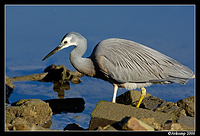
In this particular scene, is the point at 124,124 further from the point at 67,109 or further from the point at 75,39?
the point at 67,109

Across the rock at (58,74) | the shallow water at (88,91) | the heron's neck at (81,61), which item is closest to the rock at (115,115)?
the heron's neck at (81,61)

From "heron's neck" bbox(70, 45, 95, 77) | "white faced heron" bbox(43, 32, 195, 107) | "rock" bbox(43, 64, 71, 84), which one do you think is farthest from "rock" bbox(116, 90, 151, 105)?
"rock" bbox(43, 64, 71, 84)

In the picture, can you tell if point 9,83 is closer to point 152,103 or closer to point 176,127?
point 152,103

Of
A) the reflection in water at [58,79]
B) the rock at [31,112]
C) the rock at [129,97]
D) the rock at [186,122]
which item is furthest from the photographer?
the reflection in water at [58,79]

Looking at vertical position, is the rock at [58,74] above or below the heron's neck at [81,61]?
below

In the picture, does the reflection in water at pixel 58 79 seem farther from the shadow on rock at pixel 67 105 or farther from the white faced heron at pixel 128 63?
the white faced heron at pixel 128 63

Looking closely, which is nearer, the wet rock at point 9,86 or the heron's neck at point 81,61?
the heron's neck at point 81,61

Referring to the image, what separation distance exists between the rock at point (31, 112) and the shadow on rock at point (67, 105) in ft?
2.53

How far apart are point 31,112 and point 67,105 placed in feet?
5.92

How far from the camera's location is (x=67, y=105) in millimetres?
9703

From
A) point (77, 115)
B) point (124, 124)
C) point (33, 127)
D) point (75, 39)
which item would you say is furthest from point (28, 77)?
point (124, 124)

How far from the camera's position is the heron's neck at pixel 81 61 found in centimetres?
821

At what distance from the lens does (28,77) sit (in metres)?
11.5

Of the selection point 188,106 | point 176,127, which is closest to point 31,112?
point 176,127
